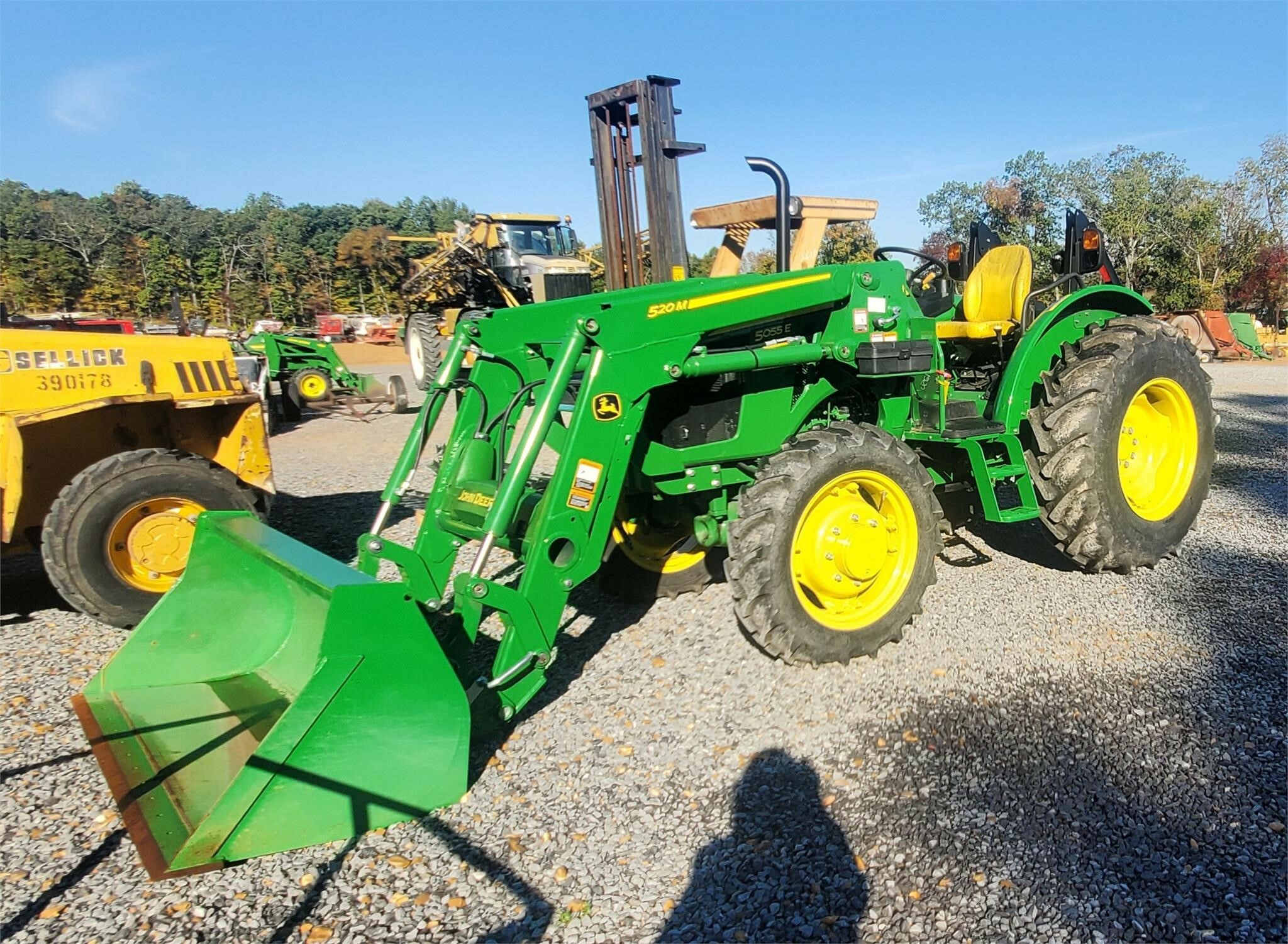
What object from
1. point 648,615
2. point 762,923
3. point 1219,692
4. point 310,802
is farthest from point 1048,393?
point 310,802

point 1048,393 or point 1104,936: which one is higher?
point 1048,393

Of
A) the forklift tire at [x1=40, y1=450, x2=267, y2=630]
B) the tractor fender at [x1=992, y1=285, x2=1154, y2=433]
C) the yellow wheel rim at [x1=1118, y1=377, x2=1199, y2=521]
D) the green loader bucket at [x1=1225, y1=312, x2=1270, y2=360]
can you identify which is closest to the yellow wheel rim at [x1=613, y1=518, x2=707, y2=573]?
the tractor fender at [x1=992, y1=285, x2=1154, y2=433]

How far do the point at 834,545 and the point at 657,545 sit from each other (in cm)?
131

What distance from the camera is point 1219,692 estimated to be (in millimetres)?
3422

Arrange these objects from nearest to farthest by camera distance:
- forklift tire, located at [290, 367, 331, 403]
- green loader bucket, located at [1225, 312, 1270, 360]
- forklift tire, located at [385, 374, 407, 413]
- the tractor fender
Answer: the tractor fender < forklift tire, located at [290, 367, 331, 403] < forklift tire, located at [385, 374, 407, 413] < green loader bucket, located at [1225, 312, 1270, 360]

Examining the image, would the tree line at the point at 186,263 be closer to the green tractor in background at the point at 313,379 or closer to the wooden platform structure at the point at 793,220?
the green tractor in background at the point at 313,379

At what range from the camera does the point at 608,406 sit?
3332mm

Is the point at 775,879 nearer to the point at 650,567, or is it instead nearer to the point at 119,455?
the point at 650,567

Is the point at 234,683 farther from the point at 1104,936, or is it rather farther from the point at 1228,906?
the point at 1228,906

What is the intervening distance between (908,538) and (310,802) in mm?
2787

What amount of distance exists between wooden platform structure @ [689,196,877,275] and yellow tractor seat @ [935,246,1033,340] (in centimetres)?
92

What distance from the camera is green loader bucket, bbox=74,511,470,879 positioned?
Answer: 254 centimetres

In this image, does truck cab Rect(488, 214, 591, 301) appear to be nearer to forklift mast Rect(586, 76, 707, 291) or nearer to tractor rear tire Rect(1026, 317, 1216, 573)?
forklift mast Rect(586, 76, 707, 291)

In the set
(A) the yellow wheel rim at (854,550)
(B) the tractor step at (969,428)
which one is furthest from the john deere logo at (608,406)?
(B) the tractor step at (969,428)
